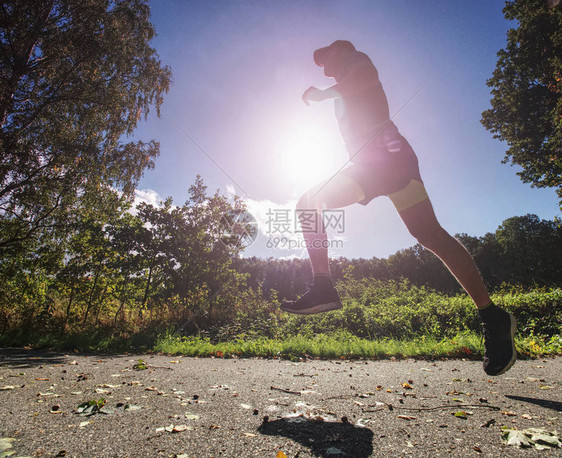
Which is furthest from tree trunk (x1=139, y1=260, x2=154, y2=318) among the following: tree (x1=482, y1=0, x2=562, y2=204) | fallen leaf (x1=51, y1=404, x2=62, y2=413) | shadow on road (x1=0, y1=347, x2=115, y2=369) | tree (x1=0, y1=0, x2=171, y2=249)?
tree (x1=482, y1=0, x2=562, y2=204)

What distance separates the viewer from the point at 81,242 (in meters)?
6.90

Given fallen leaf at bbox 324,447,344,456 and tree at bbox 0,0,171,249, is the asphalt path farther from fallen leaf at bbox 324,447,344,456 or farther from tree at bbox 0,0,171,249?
tree at bbox 0,0,171,249

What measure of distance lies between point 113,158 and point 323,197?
9630 mm

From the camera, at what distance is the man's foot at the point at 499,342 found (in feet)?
6.39

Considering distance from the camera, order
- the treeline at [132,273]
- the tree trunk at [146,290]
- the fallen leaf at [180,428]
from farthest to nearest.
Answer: the tree trunk at [146,290], the treeline at [132,273], the fallen leaf at [180,428]

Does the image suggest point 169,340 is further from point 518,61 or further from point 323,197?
point 518,61

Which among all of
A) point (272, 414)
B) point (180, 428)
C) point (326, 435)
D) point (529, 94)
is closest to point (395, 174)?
point (326, 435)

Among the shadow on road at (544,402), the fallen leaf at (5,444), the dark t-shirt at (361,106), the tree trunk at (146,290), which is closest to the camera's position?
the fallen leaf at (5,444)

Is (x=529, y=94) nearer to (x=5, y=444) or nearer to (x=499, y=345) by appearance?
(x=499, y=345)

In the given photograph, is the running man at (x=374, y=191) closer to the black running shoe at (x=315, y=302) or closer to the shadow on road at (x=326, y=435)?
the black running shoe at (x=315, y=302)

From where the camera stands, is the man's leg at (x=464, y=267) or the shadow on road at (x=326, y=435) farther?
the man's leg at (x=464, y=267)

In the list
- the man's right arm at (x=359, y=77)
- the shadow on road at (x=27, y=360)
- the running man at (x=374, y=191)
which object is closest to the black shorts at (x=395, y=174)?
the running man at (x=374, y=191)

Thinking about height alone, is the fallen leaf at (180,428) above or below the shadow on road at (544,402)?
below

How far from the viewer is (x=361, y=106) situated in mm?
2197
